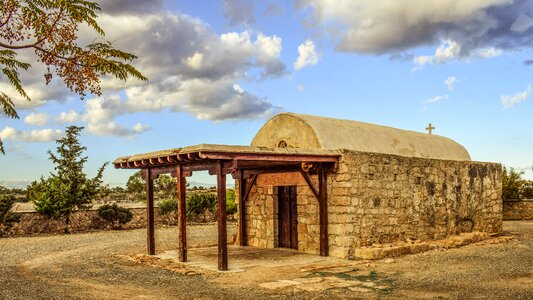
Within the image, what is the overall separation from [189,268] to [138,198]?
30843 millimetres

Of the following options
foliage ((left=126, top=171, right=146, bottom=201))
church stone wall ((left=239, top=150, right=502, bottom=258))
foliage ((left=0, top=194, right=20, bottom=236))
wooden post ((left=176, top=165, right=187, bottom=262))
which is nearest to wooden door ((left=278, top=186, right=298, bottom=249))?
church stone wall ((left=239, top=150, right=502, bottom=258))

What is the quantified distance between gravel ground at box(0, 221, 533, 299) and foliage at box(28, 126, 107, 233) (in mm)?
5215

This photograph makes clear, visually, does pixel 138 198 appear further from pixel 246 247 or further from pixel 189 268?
pixel 189 268

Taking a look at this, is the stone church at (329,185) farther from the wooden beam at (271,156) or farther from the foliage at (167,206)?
the foliage at (167,206)

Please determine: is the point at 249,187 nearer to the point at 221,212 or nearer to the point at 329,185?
the point at 329,185

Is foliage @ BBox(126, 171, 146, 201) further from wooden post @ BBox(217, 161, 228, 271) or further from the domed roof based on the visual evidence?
wooden post @ BBox(217, 161, 228, 271)

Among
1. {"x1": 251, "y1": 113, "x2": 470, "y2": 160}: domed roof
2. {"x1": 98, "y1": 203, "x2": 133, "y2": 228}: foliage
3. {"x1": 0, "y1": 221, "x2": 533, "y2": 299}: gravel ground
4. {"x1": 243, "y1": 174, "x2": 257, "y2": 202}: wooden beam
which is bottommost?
{"x1": 0, "y1": 221, "x2": 533, "y2": 299}: gravel ground

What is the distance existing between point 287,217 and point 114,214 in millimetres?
10822

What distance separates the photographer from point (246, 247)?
14.3 m

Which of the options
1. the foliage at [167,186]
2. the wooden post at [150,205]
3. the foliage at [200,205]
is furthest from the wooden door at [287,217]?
the foliage at [167,186]

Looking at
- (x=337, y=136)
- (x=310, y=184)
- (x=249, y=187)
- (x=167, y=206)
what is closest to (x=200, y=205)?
(x=167, y=206)

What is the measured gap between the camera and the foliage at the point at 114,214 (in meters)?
21.9

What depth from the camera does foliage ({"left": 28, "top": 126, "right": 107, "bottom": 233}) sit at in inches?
810

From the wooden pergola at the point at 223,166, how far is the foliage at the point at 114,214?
9.34m
